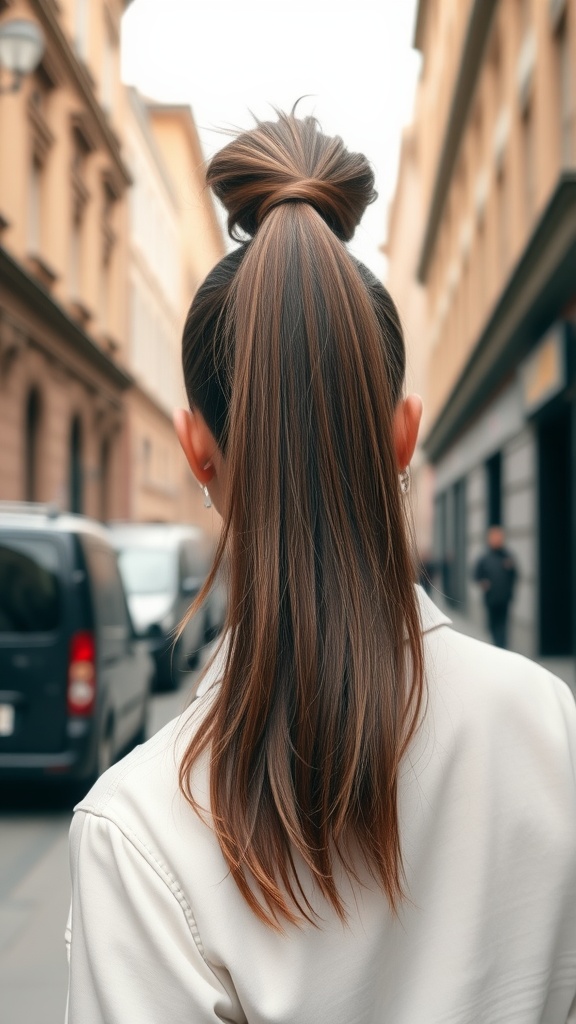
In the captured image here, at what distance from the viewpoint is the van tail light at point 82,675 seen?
24.4 ft

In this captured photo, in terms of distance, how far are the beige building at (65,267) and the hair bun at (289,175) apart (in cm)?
1591

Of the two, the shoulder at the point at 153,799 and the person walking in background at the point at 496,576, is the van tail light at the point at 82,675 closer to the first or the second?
the shoulder at the point at 153,799

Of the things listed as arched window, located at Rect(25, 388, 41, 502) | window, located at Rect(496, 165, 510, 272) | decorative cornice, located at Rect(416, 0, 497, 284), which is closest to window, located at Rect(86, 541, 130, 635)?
window, located at Rect(496, 165, 510, 272)

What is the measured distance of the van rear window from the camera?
295 inches

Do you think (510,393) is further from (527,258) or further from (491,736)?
(491,736)

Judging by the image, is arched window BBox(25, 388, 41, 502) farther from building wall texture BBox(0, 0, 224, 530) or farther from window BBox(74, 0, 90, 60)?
window BBox(74, 0, 90, 60)

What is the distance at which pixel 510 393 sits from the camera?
19.1m

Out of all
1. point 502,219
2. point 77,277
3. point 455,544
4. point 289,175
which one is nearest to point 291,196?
point 289,175

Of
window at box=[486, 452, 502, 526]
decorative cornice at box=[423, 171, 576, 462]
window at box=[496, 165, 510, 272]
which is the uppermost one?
window at box=[496, 165, 510, 272]

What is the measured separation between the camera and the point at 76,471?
26.4 meters

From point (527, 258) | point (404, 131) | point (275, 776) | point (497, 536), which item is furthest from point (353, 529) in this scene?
point (404, 131)

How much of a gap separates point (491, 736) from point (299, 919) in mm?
256

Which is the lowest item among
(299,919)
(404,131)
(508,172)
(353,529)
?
(299,919)

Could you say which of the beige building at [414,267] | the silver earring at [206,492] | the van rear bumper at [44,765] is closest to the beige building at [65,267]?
the van rear bumper at [44,765]
